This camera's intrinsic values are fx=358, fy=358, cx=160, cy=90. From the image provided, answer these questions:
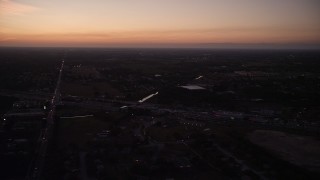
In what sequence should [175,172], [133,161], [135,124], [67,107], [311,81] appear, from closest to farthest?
[175,172] → [133,161] → [135,124] → [67,107] → [311,81]

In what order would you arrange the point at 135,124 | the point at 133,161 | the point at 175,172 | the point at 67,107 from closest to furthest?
the point at 175,172, the point at 133,161, the point at 135,124, the point at 67,107

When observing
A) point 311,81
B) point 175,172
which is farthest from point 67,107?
point 311,81

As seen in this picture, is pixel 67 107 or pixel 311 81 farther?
pixel 311 81

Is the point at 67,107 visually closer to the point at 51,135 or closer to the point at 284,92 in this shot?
the point at 51,135

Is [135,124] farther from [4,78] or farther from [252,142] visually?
[4,78]

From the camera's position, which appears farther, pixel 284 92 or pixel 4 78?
pixel 4 78

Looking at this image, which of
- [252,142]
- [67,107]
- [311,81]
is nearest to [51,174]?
[252,142]

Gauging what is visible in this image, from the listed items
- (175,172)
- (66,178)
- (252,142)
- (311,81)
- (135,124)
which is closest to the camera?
(66,178)

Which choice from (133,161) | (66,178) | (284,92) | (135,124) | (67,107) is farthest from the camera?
(284,92)
